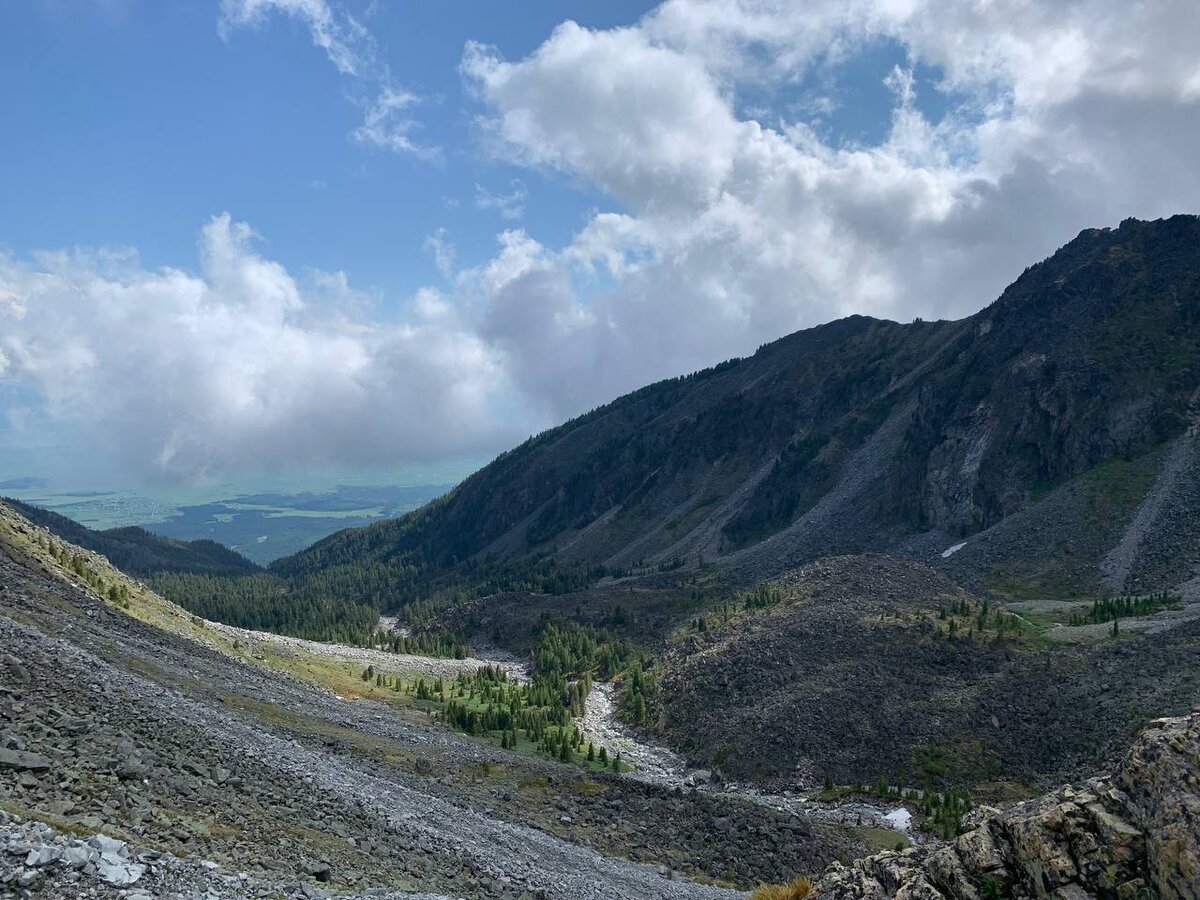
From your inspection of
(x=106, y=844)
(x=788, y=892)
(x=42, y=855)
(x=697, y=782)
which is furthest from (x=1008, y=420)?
(x=42, y=855)

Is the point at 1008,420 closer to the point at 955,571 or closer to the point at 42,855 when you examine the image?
the point at 955,571

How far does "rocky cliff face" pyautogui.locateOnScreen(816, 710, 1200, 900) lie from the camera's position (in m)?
13.9

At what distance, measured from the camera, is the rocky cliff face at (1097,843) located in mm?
13891

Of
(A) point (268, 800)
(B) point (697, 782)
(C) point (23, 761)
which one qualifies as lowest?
(B) point (697, 782)

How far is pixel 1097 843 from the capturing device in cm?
1480

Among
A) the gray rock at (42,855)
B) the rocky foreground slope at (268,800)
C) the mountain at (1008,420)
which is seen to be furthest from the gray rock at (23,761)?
the mountain at (1008,420)

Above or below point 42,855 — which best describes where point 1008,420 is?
above

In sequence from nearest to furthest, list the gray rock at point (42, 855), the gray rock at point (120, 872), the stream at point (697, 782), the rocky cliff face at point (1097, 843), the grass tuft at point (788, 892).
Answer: the rocky cliff face at point (1097, 843)
the gray rock at point (42, 855)
the gray rock at point (120, 872)
the grass tuft at point (788, 892)
the stream at point (697, 782)

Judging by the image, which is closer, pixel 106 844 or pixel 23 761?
pixel 106 844

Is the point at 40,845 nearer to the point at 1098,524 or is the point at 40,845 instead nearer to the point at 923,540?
the point at 1098,524

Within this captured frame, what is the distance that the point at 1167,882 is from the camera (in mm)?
13586

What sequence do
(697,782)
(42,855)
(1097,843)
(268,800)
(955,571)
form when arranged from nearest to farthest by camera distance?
(1097,843)
(42,855)
(268,800)
(697,782)
(955,571)

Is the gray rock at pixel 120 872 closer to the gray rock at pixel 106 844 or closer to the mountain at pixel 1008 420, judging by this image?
the gray rock at pixel 106 844

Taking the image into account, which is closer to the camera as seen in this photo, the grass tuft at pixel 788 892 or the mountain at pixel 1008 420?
the grass tuft at pixel 788 892
